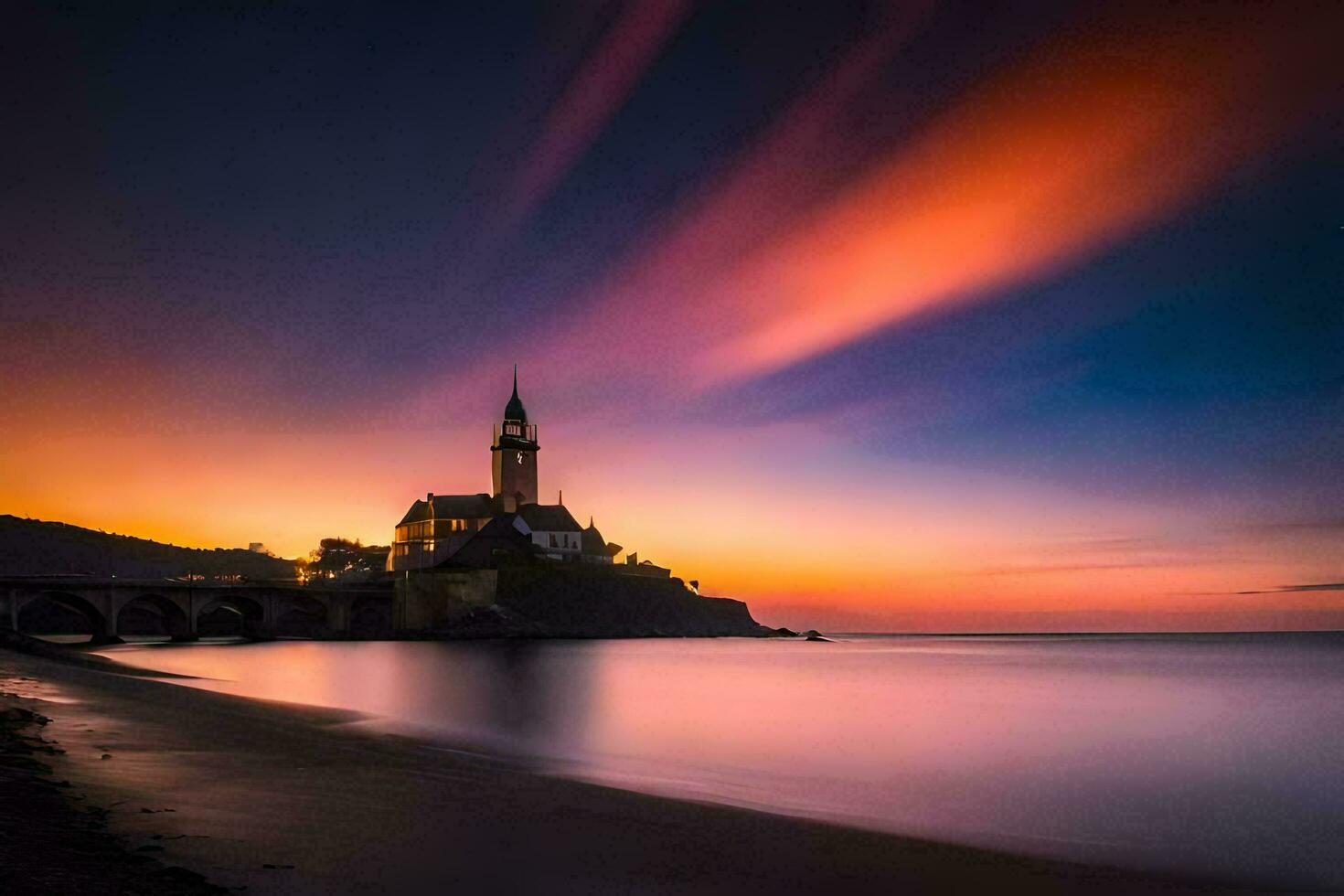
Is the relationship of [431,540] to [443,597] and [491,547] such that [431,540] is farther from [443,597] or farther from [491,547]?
[443,597]

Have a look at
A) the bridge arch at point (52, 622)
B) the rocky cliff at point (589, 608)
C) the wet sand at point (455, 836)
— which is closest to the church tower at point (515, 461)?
the rocky cliff at point (589, 608)

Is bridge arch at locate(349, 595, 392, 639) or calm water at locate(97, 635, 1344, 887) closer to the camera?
calm water at locate(97, 635, 1344, 887)

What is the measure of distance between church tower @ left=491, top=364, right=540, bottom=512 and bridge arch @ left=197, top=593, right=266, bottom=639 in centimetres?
4054

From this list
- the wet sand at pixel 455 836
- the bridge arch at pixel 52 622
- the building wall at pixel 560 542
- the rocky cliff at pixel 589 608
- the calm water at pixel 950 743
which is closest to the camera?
the wet sand at pixel 455 836

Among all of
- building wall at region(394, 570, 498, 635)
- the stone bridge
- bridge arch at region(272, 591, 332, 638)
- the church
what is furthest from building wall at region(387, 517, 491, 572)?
bridge arch at region(272, 591, 332, 638)

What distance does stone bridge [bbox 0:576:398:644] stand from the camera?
339 feet

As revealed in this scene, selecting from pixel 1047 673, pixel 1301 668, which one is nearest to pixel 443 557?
pixel 1047 673

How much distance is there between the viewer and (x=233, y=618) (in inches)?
6388

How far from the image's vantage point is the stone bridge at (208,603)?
103 meters

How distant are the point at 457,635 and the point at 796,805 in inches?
4608

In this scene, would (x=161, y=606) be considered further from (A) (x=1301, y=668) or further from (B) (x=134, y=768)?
(A) (x=1301, y=668)

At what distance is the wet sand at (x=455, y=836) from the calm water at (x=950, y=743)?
8.47 ft

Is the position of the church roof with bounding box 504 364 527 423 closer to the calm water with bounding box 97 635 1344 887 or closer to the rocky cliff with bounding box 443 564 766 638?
the rocky cliff with bounding box 443 564 766 638

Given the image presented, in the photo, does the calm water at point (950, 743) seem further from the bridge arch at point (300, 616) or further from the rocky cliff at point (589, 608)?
the bridge arch at point (300, 616)
